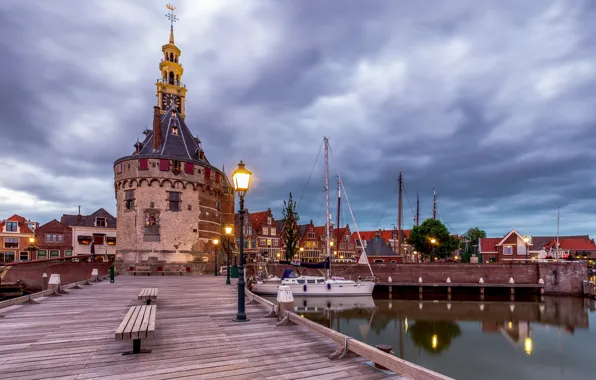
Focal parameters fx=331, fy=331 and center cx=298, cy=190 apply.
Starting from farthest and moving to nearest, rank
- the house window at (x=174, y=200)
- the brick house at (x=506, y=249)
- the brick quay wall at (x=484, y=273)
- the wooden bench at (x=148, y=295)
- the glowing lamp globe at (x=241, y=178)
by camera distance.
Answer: the brick house at (x=506, y=249) → the brick quay wall at (x=484, y=273) → the house window at (x=174, y=200) → the wooden bench at (x=148, y=295) → the glowing lamp globe at (x=241, y=178)

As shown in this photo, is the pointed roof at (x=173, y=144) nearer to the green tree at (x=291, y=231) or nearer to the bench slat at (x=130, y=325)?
the green tree at (x=291, y=231)

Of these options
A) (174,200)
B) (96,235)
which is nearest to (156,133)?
(174,200)

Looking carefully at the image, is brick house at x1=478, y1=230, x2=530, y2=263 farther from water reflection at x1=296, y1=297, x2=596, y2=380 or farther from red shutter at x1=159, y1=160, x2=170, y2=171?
red shutter at x1=159, y1=160, x2=170, y2=171

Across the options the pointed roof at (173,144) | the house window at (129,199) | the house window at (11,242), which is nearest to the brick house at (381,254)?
the pointed roof at (173,144)

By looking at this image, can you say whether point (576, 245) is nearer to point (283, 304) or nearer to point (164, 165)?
point (164, 165)

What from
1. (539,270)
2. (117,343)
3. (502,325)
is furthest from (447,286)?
(117,343)

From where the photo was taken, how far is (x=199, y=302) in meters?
13.8

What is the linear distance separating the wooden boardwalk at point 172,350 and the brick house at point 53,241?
167 ft

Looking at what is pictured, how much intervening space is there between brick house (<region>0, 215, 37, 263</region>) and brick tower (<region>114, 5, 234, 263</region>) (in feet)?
95.9

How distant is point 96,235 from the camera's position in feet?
174

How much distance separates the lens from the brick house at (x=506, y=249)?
59.4m

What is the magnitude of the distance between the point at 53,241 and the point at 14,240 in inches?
214

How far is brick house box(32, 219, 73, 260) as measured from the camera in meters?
52.0

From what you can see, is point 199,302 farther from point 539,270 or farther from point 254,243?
point 254,243
